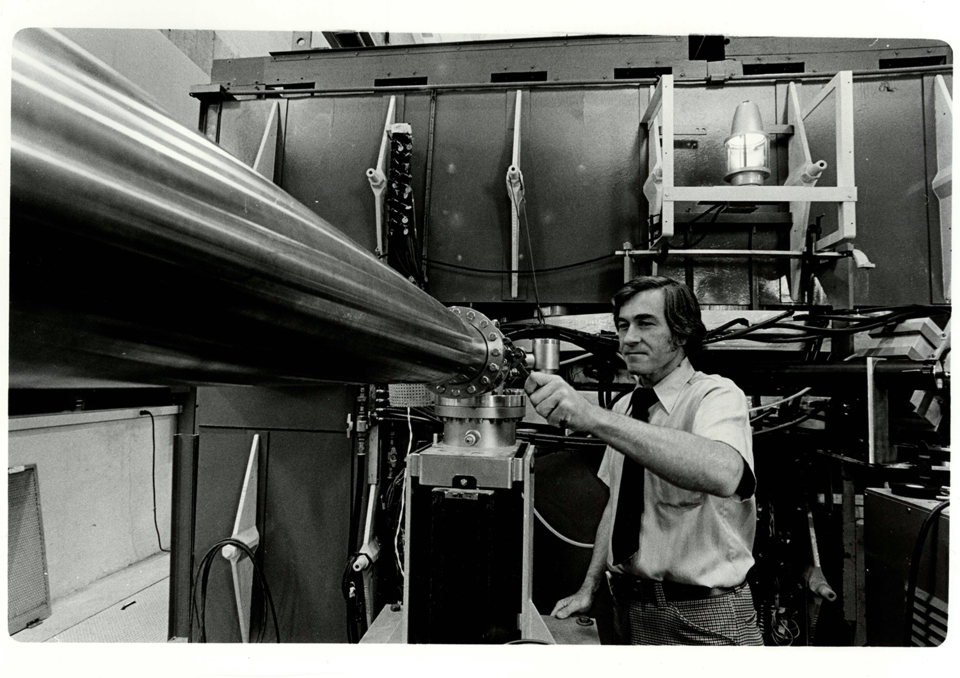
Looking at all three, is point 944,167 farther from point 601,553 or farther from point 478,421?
point 478,421

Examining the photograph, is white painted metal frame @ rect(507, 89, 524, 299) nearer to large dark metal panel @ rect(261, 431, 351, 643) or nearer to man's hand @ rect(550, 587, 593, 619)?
large dark metal panel @ rect(261, 431, 351, 643)

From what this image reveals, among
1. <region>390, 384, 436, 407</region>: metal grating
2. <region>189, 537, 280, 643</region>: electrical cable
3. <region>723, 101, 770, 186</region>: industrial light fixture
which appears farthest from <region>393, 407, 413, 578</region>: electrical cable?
<region>723, 101, 770, 186</region>: industrial light fixture

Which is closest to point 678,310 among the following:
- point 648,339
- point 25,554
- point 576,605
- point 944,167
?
point 648,339

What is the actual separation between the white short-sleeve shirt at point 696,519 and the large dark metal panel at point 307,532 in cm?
96

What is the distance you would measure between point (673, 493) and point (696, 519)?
0.07 metres

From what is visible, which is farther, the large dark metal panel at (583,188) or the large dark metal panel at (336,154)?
the large dark metal panel at (336,154)

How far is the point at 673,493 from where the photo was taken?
1.30 metres

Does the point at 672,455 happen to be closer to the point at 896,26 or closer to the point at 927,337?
the point at 896,26

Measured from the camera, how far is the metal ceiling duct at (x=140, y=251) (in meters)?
0.22

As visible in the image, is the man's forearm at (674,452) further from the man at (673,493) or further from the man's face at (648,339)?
the man's face at (648,339)

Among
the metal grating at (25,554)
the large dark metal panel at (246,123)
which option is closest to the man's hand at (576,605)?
the large dark metal panel at (246,123)

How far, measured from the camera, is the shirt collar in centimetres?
138

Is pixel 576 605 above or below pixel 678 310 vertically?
below

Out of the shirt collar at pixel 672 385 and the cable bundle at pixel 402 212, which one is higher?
the cable bundle at pixel 402 212
